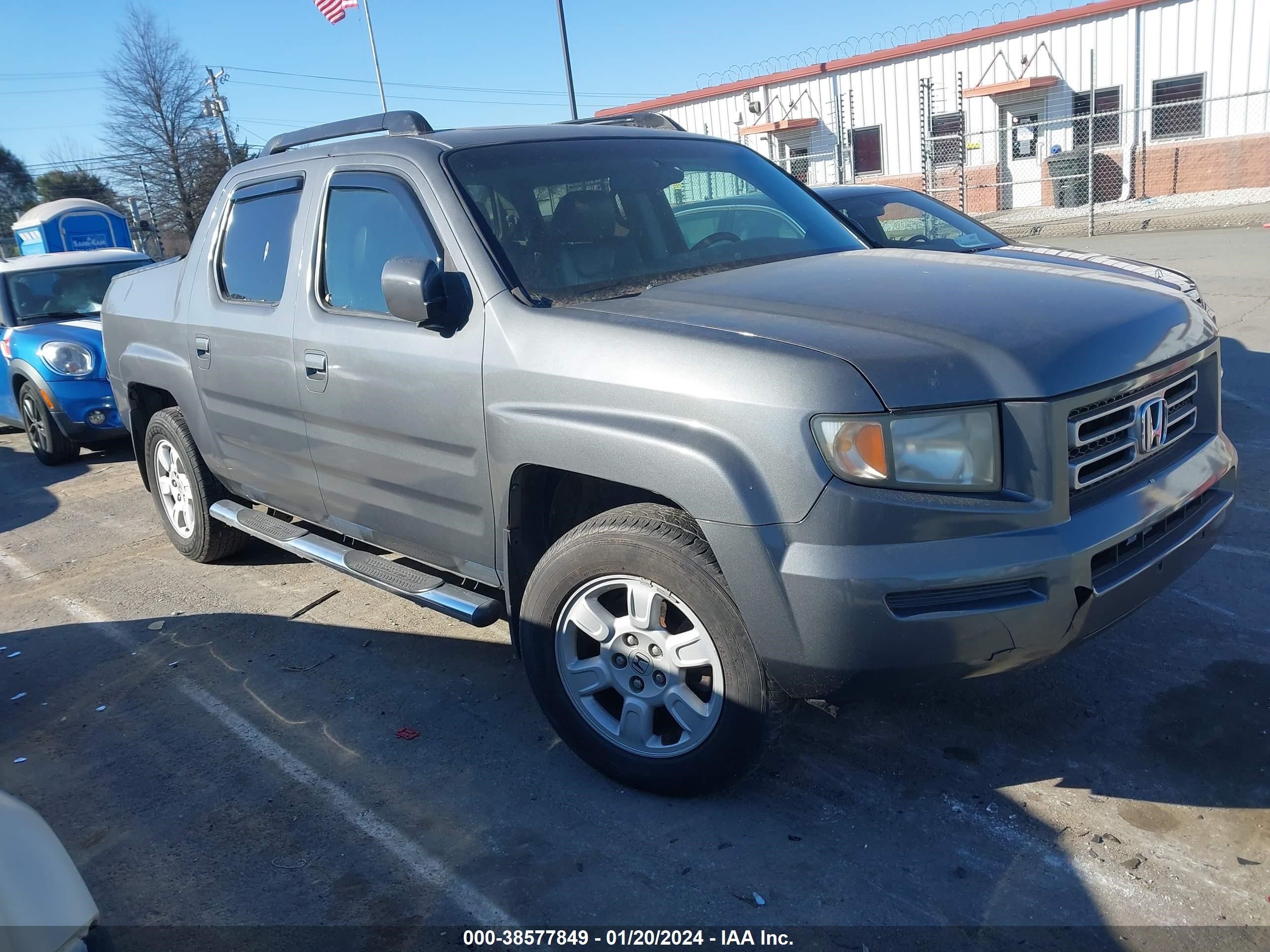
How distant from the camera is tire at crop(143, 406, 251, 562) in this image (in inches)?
204

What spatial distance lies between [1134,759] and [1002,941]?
3.24 feet

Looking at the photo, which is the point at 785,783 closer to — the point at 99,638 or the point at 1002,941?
the point at 1002,941

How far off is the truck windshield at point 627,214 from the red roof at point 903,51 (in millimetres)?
18394

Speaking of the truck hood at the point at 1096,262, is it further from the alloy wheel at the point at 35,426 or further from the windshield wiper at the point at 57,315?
the windshield wiper at the point at 57,315

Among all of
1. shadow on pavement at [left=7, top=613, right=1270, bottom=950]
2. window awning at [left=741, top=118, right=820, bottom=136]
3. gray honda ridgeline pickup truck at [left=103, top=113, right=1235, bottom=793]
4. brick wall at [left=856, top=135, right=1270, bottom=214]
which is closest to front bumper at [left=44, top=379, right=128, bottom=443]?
gray honda ridgeline pickup truck at [left=103, top=113, right=1235, bottom=793]

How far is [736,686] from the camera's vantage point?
2732 mm

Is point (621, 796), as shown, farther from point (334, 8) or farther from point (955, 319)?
point (334, 8)

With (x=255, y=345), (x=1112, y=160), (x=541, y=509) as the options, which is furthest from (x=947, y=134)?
(x=541, y=509)

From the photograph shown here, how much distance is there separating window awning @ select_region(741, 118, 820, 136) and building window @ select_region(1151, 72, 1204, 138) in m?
8.70

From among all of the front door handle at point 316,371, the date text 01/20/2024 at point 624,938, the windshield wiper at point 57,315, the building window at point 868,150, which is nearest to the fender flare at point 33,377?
the windshield wiper at point 57,315

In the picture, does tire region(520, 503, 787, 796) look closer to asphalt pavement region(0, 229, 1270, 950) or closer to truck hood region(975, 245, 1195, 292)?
asphalt pavement region(0, 229, 1270, 950)

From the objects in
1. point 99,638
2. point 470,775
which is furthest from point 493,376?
→ point 99,638

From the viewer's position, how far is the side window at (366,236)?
3535 millimetres

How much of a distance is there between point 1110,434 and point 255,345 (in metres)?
3.28
